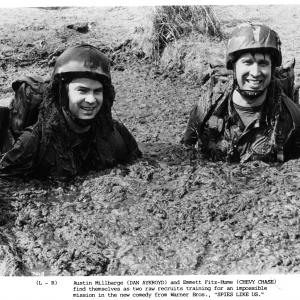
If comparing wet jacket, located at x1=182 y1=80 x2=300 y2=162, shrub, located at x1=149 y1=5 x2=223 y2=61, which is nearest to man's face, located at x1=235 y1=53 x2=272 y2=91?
wet jacket, located at x1=182 y1=80 x2=300 y2=162

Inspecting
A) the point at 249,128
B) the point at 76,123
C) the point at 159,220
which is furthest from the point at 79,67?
the point at 249,128

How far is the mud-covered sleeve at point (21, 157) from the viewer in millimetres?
4191

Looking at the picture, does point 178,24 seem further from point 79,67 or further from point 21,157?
point 21,157

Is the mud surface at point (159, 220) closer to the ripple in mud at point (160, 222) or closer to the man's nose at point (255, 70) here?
the ripple in mud at point (160, 222)

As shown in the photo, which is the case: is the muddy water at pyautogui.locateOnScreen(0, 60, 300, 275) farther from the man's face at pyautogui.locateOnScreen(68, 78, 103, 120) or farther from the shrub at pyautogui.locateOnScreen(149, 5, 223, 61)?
the shrub at pyautogui.locateOnScreen(149, 5, 223, 61)

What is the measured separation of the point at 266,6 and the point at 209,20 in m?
1.48

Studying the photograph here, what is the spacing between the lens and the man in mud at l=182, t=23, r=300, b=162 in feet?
13.9

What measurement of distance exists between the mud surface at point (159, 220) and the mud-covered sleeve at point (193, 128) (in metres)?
0.12

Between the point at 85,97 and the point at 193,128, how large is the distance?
1.07 m

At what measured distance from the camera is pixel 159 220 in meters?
3.85

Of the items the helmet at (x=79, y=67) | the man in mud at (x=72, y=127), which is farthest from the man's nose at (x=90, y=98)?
the helmet at (x=79, y=67)

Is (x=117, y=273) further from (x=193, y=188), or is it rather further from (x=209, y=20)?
(x=209, y=20)

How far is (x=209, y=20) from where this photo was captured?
7.29m

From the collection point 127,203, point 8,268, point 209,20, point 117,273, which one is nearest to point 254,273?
point 117,273
